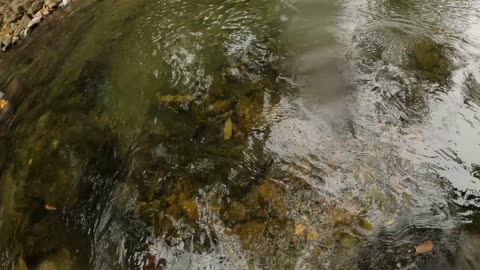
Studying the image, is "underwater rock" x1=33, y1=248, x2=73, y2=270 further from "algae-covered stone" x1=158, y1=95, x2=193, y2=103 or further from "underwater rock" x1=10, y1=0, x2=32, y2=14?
"underwater rock" x1=10, y1=0, x2=32, y2=14

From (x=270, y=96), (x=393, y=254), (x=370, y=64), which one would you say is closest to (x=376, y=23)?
(x=370, y=64)

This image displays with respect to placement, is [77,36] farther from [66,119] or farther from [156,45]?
[66,119]

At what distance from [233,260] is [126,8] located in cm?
625

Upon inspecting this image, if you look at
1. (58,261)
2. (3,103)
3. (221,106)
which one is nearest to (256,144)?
(221,106)

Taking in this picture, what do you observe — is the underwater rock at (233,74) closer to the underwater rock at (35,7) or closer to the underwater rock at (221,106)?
the underwater rock at (221,106)

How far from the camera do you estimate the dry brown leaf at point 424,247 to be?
123 inches

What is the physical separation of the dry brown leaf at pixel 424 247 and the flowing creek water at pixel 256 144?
0.10 feet

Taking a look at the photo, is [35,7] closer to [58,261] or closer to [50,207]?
[50,207]

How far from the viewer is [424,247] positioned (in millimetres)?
3137

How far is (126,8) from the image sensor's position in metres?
7.77

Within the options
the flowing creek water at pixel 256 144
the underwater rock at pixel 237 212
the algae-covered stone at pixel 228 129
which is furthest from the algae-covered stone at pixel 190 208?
the algae-covered stone at pixel 228 129

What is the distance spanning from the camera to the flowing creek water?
344 centimetres

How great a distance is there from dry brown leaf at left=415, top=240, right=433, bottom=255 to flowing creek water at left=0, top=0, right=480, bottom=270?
31 millimetres

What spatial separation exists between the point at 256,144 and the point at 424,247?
2030mm
